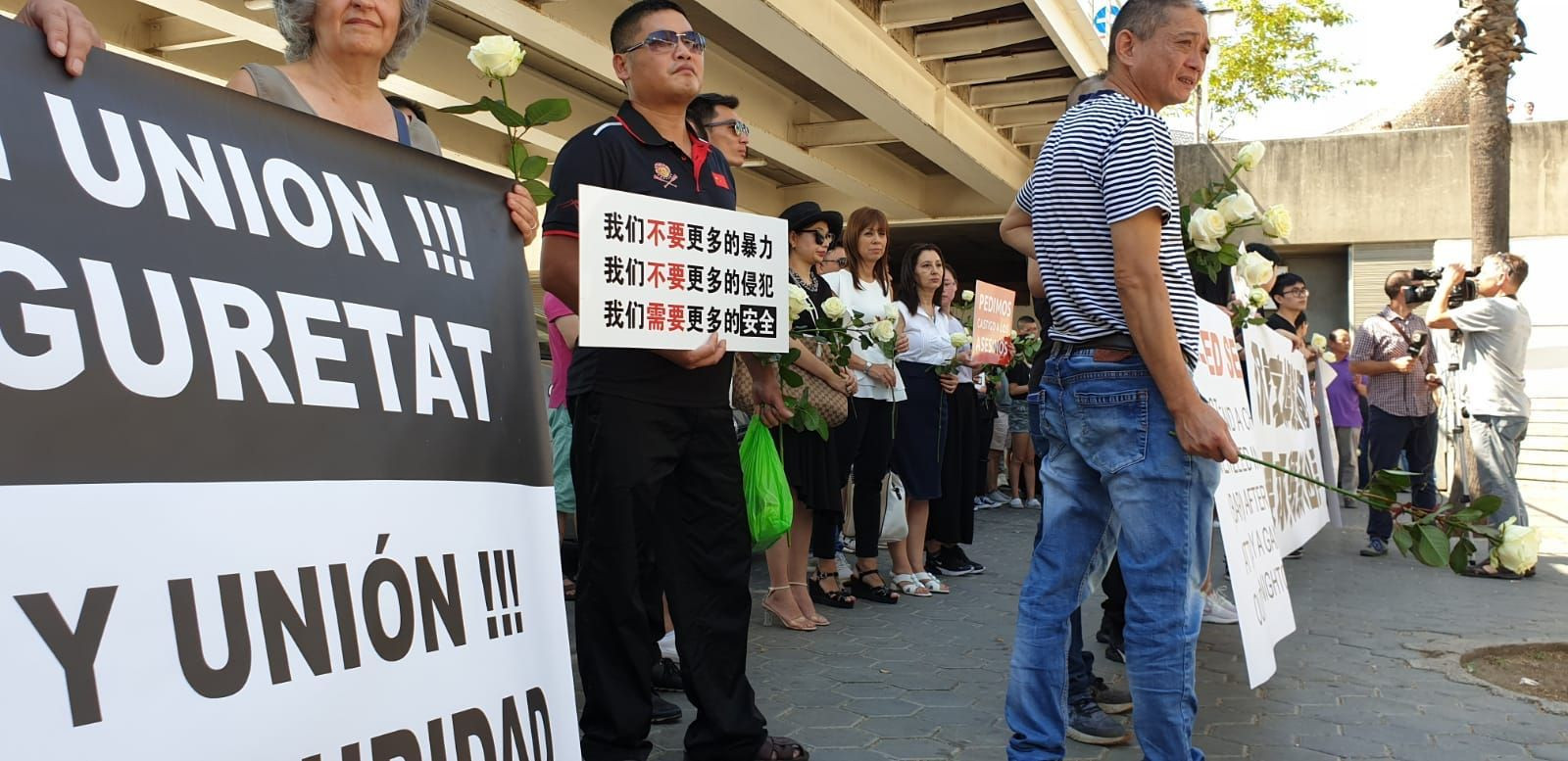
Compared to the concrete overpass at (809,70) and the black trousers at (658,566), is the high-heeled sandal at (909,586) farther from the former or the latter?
the concrete overpass at (809,70)

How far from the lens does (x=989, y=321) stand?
8.01 m

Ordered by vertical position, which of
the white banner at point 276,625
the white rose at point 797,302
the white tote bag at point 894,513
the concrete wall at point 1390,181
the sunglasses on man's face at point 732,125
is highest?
the concrete wall at point 1390,181

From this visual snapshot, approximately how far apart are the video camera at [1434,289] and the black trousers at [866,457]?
187 inches

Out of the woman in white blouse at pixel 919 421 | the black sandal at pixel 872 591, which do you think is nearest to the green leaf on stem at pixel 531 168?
the woman in white blouse at pixel 919 421

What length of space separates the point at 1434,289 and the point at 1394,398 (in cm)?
131

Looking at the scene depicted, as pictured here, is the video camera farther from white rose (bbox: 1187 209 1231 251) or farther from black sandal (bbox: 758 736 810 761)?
black sandal (bbox: 758 736 810 761)

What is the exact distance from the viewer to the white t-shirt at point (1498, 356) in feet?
26.2

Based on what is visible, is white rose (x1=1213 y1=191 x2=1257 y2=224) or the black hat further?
the black hat

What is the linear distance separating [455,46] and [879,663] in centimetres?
841

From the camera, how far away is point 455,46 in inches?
452

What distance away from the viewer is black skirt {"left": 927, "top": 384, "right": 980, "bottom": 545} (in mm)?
7473

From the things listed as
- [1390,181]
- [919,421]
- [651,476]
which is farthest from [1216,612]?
[1390,181]

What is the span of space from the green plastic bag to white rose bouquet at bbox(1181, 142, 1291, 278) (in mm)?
1755

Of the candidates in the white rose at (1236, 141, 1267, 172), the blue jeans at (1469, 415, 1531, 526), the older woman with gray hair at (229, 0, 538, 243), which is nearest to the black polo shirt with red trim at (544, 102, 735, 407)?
the older woman with gray hair at (229, 0, 538, 243)
